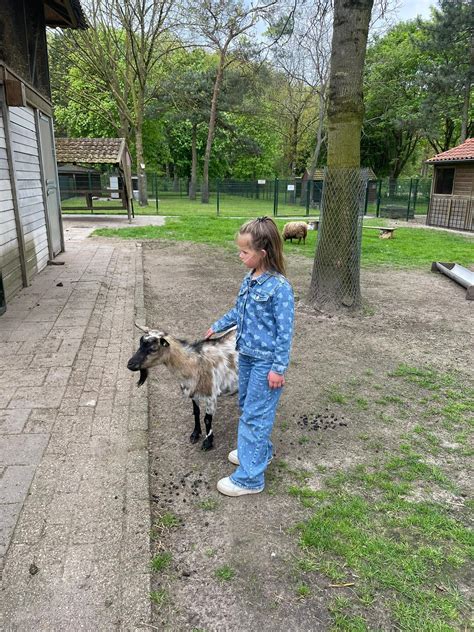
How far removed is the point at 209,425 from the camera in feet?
11.4

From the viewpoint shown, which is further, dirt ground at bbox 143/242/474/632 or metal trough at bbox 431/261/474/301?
metal trough at bbox 431/261/474/301

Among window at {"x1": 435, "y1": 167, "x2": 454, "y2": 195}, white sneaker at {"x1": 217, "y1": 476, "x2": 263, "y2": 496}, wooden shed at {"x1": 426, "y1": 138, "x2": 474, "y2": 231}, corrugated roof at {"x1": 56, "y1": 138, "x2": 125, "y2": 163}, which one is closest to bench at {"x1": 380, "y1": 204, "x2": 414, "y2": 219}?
window at {"x1": 435, "y1": 167, "x2": 454, "y2": 195}

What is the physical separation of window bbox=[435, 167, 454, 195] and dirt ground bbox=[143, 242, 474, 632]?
50.1 feet

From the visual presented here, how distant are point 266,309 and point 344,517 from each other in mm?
1352

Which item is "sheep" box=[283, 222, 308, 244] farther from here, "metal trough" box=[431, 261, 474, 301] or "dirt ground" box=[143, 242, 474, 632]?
"dirt ground" box=[143, 242, 474, 632]

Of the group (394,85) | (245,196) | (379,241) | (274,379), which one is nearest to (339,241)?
(274,379)

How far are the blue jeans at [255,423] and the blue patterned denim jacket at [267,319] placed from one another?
10cm

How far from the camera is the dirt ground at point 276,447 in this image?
7.33 feet

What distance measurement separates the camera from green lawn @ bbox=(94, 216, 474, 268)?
12406mm

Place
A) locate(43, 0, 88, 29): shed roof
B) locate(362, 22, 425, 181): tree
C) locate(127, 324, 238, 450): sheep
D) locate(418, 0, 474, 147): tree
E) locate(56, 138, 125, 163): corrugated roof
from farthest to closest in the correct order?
1. locate(362, 22, 425, 181): tree
2. locate(418, 0, 474, 147): tree
3. locate(56, 138, 125, 163): corrugated roof
4. locate(43, 0, 88, 29): shed roof
5. locate(127, 324, 238, 450): sheep

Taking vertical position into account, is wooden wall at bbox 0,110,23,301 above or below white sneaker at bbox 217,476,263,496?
above

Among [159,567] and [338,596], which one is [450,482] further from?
[159,567]

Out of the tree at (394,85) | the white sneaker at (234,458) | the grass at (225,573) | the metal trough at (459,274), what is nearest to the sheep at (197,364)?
the white sneaker at (234,458)

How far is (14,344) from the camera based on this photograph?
529 centimetres
